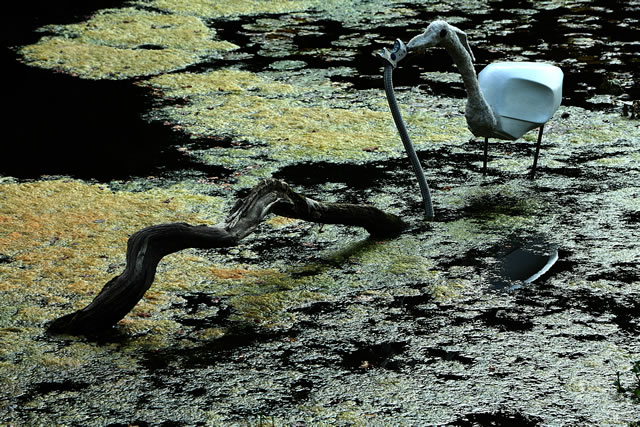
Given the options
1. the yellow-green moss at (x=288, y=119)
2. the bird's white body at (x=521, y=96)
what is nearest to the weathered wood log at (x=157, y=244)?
the bird's white body at (x=521, y=96)

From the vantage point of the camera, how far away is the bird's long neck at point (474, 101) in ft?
10.6

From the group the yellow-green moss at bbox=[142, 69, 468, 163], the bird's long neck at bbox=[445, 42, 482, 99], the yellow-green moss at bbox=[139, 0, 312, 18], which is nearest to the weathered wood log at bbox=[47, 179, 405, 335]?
the bird's long neck at bbox=[445, 42, 482, 99]

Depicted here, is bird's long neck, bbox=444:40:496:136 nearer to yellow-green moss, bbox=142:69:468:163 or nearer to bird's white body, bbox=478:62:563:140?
bird's white body, bbox=478:62:563:140

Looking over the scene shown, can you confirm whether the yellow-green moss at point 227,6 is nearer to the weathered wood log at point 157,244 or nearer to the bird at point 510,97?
the bird at point 510,97

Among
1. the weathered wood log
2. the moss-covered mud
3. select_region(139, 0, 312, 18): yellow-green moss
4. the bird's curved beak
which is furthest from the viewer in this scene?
select_region(139, 0, 312, 18): yellow-green moss

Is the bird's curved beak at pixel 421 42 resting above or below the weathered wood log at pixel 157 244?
above

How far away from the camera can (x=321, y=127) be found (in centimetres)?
429

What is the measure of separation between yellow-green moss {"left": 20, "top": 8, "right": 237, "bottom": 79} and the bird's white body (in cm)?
264

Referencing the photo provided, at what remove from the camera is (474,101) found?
3.32 meters

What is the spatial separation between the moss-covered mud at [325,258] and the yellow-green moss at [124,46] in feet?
0.16

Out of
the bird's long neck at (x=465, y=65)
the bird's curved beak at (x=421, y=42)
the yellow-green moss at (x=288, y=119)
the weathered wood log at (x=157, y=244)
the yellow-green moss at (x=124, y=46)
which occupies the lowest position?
the yellow-green moss at (x=288, y=119)

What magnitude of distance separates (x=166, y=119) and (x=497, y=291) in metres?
2.44

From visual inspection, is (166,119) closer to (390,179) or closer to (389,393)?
(390,179)

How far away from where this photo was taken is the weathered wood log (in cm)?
226
